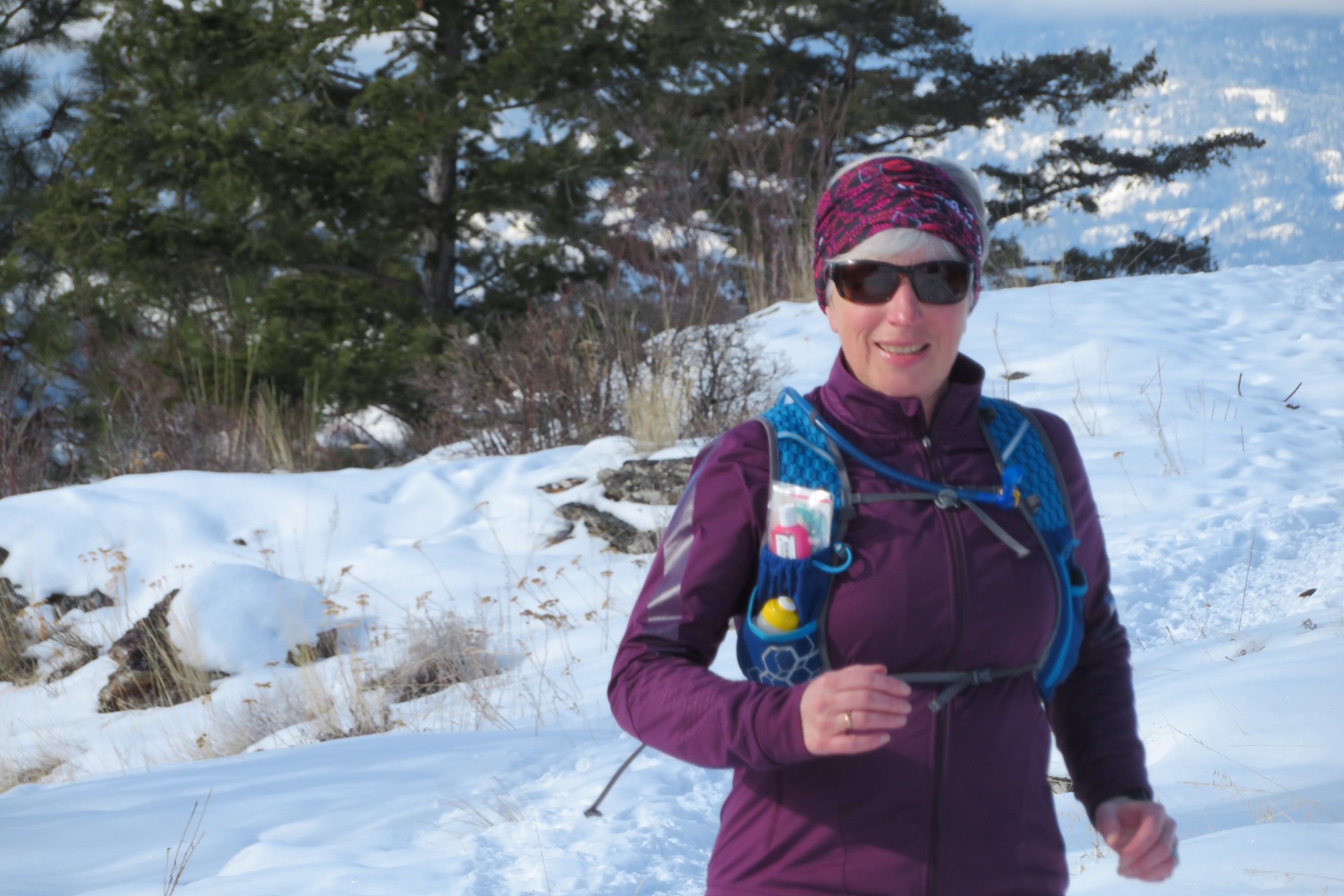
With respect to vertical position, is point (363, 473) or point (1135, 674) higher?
point (363, 473)

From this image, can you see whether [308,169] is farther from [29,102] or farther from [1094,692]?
[1094,692]

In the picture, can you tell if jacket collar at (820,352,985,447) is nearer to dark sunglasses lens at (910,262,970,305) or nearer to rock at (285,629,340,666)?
dark sunglasses lens at (910,262,970,305)

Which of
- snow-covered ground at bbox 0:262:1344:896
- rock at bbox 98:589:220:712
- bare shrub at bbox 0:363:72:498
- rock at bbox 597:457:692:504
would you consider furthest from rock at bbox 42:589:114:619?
rock at bbox 597:457:692:504

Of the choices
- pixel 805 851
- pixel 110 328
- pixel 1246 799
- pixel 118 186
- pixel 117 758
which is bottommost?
pixel 117 758

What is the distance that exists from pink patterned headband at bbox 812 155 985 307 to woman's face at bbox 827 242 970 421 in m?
0.04

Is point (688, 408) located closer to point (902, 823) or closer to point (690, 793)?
point (690, 793)

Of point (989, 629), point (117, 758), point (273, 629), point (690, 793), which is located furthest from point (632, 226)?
point (989, 629)

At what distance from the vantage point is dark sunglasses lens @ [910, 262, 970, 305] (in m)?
1.46

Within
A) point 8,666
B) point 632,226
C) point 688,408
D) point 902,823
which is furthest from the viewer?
point 632,226

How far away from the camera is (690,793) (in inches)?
125

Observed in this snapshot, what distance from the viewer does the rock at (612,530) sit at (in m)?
6.28

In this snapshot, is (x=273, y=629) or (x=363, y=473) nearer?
(x=273, y=629)

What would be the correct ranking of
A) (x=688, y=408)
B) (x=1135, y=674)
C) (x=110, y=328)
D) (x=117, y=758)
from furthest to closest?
(x=110, y=328) → (x=688, y=408) → (x=117, y=758) → (x=1135, y=674)

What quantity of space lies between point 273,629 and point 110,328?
363 inches
